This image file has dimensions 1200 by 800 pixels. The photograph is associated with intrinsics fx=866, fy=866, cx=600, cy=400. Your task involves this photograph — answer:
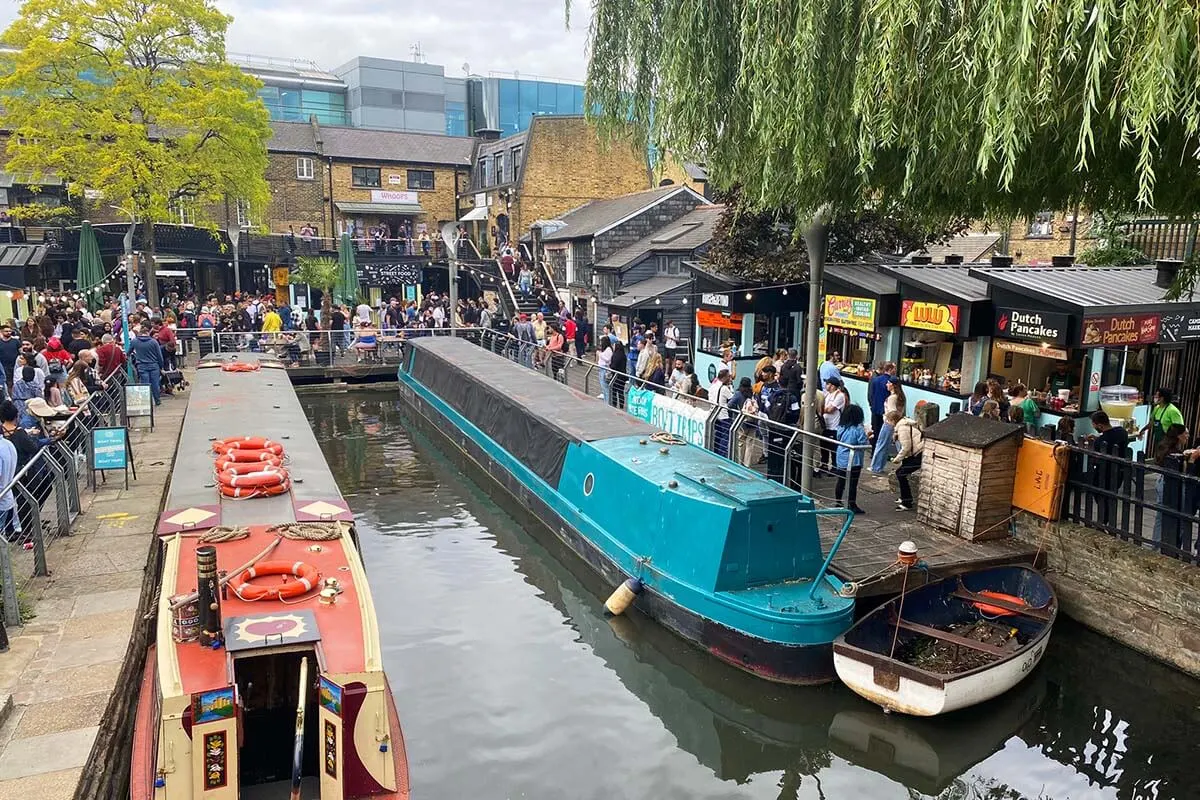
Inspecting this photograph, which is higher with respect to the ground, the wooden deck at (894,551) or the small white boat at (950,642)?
the wooden deck at (894,551)

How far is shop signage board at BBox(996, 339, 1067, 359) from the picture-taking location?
14703 mm

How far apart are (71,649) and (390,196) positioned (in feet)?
131

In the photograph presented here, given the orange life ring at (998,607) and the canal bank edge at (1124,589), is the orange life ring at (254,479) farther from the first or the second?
the canal bank edge at (1124,589)

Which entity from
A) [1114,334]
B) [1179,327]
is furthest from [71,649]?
[1179,327]

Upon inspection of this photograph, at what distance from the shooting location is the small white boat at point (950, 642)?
8.62m

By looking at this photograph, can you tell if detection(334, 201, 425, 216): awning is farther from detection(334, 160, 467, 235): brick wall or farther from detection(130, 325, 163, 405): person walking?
detection(130, 325, 163, 405): person walking

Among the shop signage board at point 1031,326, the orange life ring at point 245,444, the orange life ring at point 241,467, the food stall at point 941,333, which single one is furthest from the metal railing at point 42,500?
the shop signage board at point 1031,326

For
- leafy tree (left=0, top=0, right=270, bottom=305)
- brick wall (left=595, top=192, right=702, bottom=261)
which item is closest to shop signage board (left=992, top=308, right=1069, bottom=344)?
brick wall (left=595, top=192, right=702, bottom=261)

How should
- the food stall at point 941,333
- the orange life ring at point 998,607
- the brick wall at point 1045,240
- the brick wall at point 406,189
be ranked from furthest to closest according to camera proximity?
the brick wall at point 406,189, the brick wall at point 1045,240, the food stall at point 941,333, the orange life ring at point 998,607

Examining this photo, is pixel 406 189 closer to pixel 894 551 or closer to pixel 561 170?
pixel 561 170

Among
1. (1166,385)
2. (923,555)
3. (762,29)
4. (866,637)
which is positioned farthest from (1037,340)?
(762,29)

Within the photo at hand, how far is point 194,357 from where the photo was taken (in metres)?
28.5

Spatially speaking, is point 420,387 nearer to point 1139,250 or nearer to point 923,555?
point 923,555

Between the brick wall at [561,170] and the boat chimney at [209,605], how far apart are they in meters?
35.3
